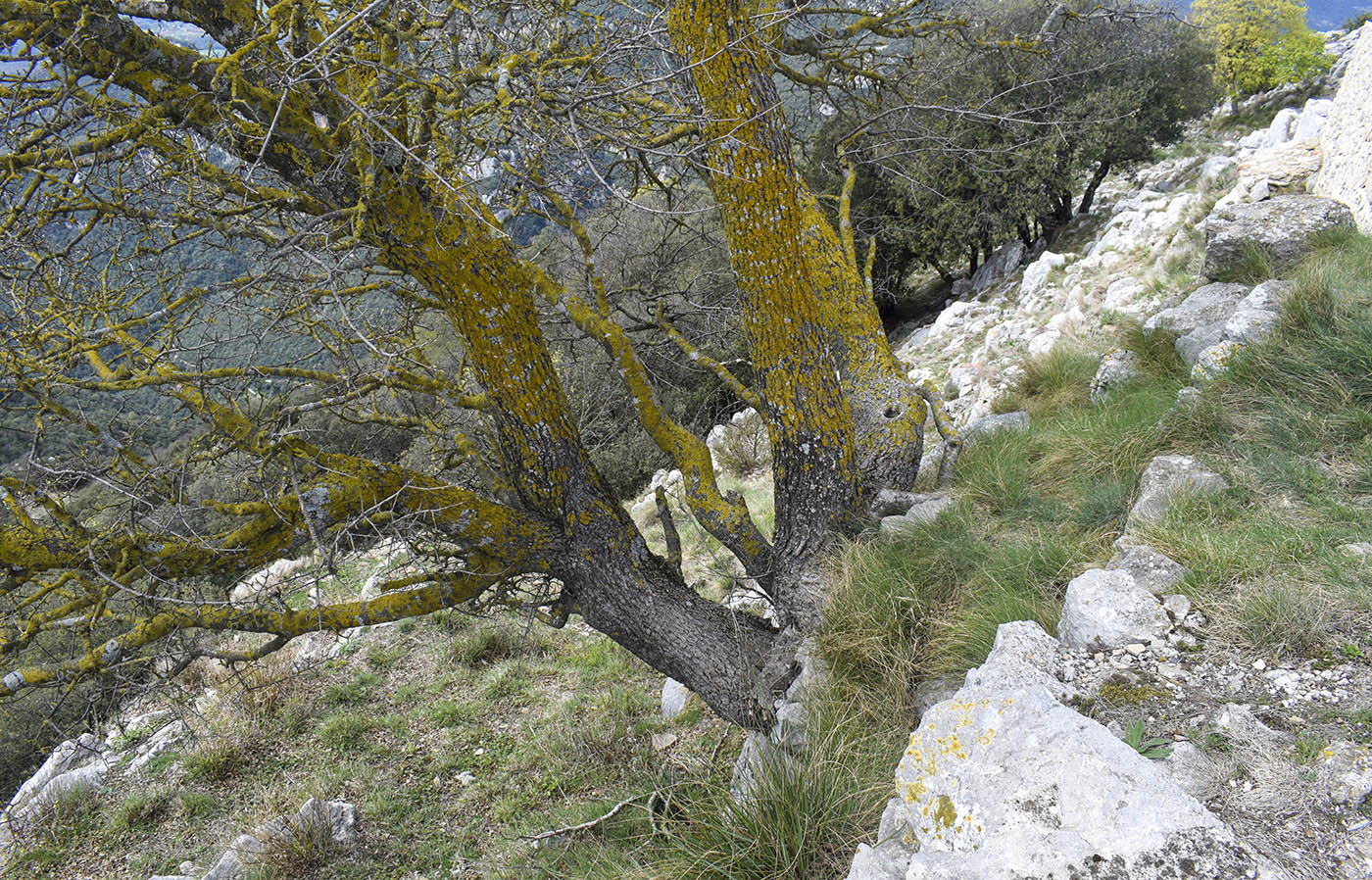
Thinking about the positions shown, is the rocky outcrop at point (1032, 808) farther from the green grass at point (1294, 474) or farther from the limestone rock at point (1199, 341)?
the limestone rock at point (1199, 341)

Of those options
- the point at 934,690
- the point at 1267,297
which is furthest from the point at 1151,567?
the point at 1267,297

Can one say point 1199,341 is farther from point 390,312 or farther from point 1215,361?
point 390,312

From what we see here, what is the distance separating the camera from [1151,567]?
248cm

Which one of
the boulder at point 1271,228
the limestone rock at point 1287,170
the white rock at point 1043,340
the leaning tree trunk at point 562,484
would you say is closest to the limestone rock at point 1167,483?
the leaning tree trunk at point 562,484

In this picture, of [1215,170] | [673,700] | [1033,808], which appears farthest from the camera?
[1215,170]

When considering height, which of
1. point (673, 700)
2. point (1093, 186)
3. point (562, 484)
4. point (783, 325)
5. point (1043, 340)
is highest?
point (783, 325)

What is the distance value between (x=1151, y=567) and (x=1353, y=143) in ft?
13.7

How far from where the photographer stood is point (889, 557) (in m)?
3.33

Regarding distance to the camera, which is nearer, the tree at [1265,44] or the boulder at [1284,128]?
the boulder at [1284,128]

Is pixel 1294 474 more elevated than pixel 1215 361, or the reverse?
pixel 1215 361

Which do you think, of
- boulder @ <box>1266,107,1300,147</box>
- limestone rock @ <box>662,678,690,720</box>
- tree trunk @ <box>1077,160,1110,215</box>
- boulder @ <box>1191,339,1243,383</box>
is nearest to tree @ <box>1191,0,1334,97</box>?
tree trunk @ <box>1077,160,1110,215</box>

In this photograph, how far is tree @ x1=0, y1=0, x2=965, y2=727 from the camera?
7.87ft

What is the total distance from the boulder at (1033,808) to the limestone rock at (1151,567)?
887 millimetres

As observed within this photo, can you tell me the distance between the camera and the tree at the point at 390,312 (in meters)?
2.40
